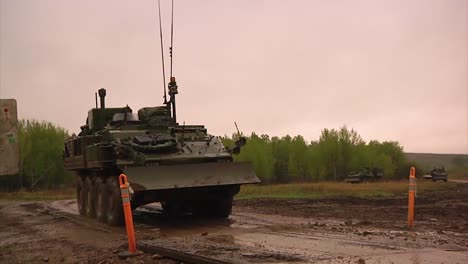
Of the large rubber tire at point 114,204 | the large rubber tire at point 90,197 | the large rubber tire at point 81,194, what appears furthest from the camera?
the large rubber tire at point 81,194

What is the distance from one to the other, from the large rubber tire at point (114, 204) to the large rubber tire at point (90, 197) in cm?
194

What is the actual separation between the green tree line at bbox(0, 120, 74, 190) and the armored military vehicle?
3646 cm

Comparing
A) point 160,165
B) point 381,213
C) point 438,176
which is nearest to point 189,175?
point 160,165

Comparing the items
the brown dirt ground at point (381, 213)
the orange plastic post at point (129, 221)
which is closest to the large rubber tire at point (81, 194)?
the brown dirt ground at point (381, 213)

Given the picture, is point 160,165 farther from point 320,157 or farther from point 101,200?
point 320,157

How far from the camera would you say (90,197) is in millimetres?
15547

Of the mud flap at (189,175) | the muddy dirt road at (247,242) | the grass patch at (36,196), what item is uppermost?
the mud flap at (189,175)

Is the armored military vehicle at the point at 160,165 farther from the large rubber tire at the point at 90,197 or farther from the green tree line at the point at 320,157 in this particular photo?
the green tree line at the point at 320,157

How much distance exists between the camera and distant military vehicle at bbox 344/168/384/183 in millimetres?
49375

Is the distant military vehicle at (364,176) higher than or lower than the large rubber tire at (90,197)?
lower

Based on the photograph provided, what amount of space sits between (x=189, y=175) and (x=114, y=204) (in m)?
1.90

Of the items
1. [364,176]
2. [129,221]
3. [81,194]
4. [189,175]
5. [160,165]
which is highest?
[160,165]

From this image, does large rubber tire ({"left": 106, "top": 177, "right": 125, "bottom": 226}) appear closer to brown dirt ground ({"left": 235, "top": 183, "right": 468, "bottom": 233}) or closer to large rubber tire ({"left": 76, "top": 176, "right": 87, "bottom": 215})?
large rubber tire ({"left": 76, "top": 176, "right": 87, "bottom": 215})

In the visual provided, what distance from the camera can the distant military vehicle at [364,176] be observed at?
49375 mm
